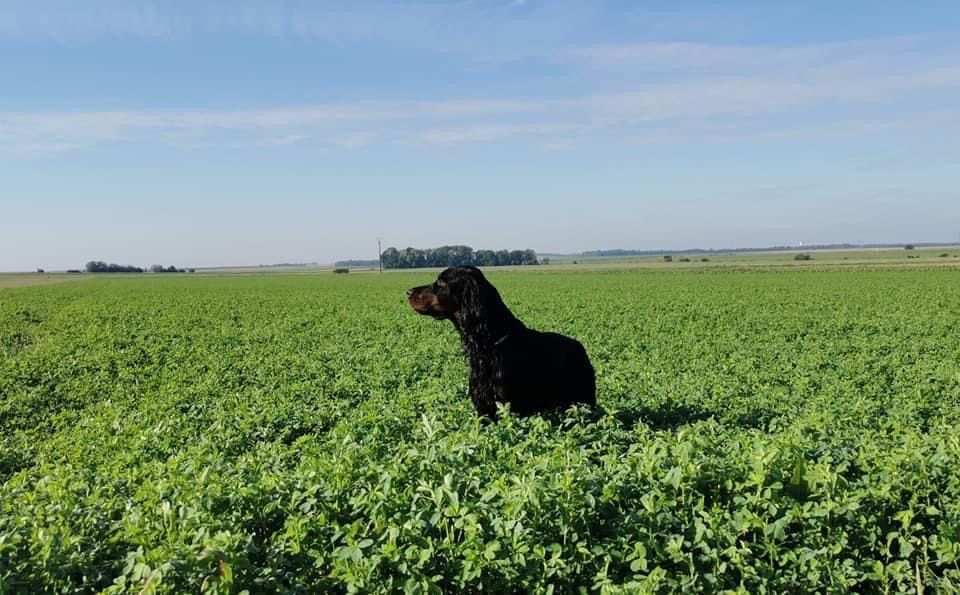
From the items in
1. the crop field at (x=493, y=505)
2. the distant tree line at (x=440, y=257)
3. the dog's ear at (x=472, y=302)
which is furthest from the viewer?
the distant tree line at (x=440, y=257)

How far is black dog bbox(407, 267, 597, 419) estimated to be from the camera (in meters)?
6.29

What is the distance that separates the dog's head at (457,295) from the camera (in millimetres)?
6461

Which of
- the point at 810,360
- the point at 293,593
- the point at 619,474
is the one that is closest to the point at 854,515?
the point at 619,474

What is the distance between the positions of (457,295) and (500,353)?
746mm

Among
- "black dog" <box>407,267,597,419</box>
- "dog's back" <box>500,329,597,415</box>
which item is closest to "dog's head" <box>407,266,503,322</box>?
"black dog" <box>407,267,597,419</box>

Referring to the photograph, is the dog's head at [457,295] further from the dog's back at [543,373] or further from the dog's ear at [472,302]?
the dog's back at [543,373]

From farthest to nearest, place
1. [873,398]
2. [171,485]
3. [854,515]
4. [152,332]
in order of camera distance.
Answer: [152,332], [873,398], [171,485], [854,515]

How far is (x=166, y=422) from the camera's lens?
7.38 m

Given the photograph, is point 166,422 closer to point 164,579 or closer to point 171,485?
point 171,485

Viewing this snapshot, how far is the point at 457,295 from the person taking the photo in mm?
6555

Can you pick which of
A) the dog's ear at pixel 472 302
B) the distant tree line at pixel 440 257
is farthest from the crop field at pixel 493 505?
the distant tree line at pixel 440 257

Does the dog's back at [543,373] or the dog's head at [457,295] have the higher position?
the dog's head at [457,295]

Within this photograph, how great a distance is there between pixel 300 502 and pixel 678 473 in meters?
1.98

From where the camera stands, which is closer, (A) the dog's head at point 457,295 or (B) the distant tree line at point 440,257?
(A) the dog's head at point 457,295
